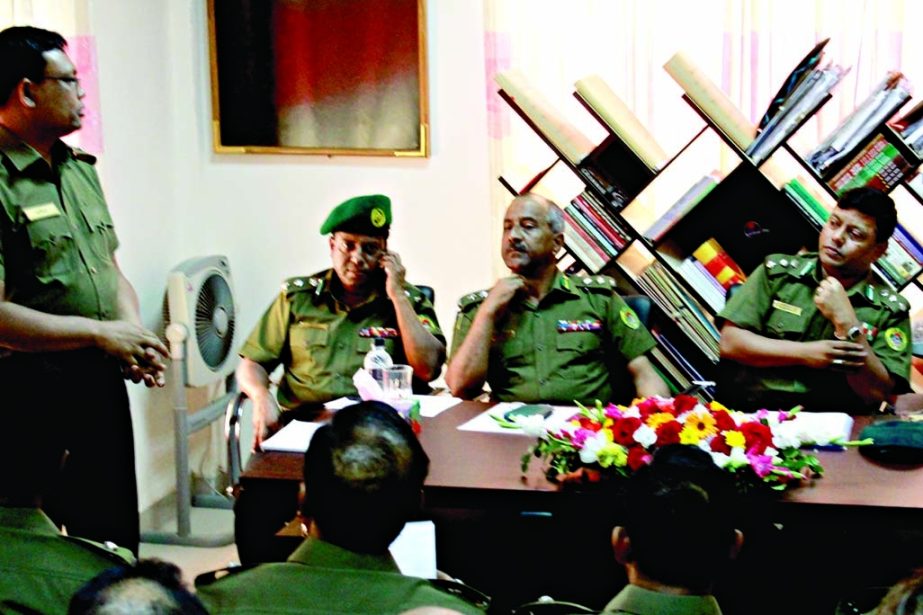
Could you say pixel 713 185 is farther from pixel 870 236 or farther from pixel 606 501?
pixel 606 501

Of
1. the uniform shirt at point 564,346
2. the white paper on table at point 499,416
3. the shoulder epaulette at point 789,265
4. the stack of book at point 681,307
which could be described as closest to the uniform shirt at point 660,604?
→ the white paper on table at point 499,416

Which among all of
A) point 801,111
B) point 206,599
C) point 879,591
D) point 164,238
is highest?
point 801,111

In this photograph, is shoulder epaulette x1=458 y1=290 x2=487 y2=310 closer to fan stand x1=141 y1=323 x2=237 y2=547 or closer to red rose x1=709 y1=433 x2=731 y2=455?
fan stand x1=141 y1=323 x2=237 y2=547

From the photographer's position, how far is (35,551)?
5.26ft

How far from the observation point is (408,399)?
2.94 metres

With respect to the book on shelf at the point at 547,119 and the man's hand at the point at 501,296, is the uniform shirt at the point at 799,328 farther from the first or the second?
Result: the book on shelf at the point at 547,119

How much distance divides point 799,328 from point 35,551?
96.6 inches

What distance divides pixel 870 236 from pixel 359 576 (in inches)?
89.0

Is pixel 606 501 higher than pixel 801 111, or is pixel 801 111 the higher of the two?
pixel 801 111

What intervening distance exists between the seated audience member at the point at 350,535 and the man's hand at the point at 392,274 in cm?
158

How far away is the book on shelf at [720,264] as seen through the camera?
3.96 m

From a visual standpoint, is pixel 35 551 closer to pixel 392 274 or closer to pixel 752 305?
pixel 392 274

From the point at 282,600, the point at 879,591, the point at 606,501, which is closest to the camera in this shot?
the point at 282,600

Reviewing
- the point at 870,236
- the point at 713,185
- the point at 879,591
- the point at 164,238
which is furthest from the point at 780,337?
A: the point at 164,238
